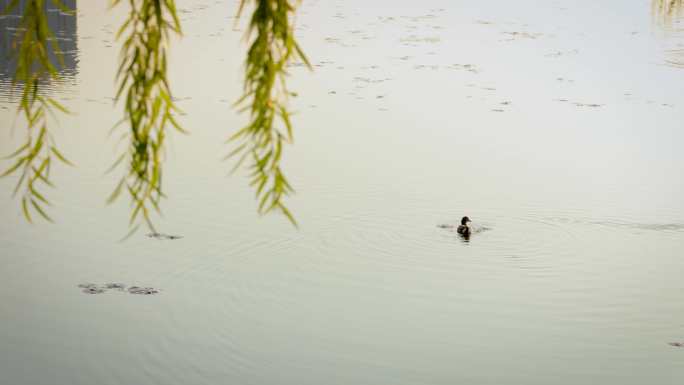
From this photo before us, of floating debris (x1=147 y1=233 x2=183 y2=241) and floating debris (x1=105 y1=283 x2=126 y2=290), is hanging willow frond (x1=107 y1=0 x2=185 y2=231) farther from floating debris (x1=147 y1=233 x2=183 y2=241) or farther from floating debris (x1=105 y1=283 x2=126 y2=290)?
floating debris (x1=147 y1=233 x2=183 y2=241)

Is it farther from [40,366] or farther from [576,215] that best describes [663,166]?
[40,366]

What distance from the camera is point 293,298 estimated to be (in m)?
6.22

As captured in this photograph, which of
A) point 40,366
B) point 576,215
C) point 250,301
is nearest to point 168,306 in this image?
point 250,301

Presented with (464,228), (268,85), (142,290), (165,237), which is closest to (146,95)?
(268,85)

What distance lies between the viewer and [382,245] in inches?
282

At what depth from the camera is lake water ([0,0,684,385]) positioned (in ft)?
18.2

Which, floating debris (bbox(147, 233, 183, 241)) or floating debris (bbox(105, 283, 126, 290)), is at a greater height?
floating debris (bbox(147, 233, 183, 241))

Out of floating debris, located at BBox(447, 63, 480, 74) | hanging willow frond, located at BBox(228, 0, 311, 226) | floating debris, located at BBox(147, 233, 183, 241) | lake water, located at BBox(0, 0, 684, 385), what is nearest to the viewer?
hanging willow frond, located at BBox(228, 0, 311, 226)

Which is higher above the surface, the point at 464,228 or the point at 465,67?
the point at 465,67

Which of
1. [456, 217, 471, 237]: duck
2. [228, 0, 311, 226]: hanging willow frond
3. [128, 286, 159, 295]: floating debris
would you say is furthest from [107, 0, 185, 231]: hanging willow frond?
[456, 217, 471, 237]: duck

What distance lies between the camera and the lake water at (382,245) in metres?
5.54

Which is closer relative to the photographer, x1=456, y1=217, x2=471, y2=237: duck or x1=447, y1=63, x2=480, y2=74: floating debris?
x1=456, y1=217, x2=471, y2=237: duck

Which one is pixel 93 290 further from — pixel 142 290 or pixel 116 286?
pixel 142 290

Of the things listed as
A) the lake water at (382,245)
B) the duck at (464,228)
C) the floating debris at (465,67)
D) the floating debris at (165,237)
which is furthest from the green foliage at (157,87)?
the floating debris at (465,67)
